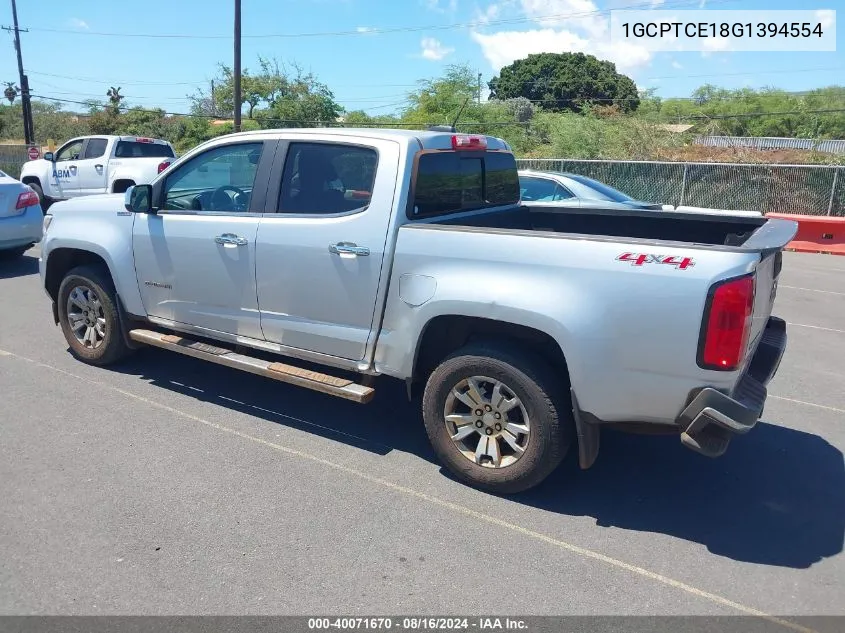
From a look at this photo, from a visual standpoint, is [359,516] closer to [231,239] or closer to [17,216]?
[231,239]

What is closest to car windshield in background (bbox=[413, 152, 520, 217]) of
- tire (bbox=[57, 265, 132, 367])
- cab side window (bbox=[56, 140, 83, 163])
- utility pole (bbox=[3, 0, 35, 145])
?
tire (bbox=[57, 265, 132, 367])

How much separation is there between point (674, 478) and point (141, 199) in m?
4.17

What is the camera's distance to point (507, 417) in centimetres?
396

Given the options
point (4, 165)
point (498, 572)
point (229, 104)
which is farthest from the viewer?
point (229, 104)

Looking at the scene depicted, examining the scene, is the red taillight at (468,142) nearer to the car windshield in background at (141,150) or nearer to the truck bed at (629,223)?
the truck bed at (629,223)

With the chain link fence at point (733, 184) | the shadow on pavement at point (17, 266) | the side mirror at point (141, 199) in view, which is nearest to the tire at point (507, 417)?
the side mirror at point (141, 199)

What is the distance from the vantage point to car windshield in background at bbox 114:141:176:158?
1562cm

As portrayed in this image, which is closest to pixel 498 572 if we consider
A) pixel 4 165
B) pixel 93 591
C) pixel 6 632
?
pixel 93 591

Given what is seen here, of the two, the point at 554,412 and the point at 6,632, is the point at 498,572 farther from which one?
the point at 6,632

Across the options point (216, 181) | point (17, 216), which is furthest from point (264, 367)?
point (17, 216)

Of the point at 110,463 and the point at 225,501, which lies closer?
the point at 225,501

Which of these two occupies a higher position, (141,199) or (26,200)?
(141,199)

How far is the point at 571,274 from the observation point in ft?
11.7

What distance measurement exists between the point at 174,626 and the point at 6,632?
65cm
